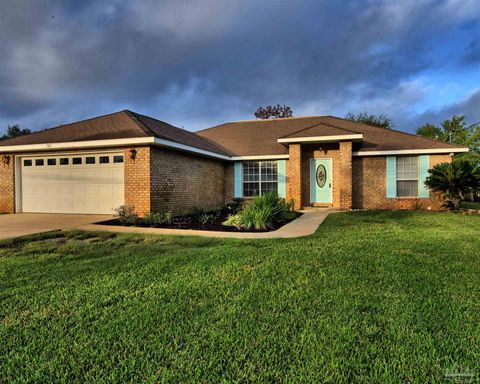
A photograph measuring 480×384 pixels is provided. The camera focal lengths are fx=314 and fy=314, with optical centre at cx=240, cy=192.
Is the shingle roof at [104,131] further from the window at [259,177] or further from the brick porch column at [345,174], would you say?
the brick porch column at [345,174]

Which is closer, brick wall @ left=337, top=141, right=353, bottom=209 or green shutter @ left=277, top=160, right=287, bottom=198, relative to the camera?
brick wall @ left=337, top=141, right=353, bottom=209

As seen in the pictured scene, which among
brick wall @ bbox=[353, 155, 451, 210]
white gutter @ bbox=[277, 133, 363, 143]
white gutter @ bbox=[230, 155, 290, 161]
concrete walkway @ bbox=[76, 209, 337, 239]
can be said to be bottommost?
concrete walkway @ bbox=[76, 209, 337, 239]

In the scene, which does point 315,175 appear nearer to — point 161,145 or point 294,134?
point 294,134

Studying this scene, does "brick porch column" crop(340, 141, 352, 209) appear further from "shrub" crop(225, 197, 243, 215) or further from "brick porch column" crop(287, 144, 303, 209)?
"shrub" crop(225, 197, 243, 215)

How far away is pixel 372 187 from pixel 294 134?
4508mm

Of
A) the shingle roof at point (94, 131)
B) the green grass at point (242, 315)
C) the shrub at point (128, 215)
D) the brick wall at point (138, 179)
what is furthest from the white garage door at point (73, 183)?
the green grass at point (242, 315)

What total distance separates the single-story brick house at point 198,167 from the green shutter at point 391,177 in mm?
46

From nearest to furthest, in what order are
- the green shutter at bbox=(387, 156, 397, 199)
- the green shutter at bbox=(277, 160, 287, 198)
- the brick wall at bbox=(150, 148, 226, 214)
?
the brick wall at bbox=(150, 148, 226, 214)
the green shutter at bbox=(387, 156, 397, 199)
the green shutter at bbox=(277, 160, 287, 198)

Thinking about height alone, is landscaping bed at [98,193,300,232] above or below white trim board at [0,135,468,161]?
below

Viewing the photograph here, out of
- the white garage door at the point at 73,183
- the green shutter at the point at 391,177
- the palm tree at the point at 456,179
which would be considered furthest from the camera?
the green shutter at the point at 391,177

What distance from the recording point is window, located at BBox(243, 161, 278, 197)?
15.9m

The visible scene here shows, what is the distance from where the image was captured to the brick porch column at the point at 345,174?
13867 mm

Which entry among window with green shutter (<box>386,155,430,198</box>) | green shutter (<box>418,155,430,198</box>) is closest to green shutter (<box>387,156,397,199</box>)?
window with green shutter (<box>386,155,430,198</box>)

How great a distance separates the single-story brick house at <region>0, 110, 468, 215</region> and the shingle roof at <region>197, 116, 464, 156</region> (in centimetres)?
6
